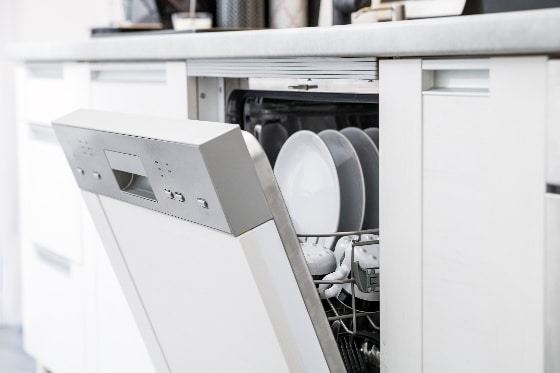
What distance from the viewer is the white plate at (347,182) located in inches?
51.2

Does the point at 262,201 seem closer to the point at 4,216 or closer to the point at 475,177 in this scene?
the point at 475,177

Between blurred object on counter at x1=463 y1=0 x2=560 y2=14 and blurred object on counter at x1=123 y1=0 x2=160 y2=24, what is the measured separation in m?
1.05

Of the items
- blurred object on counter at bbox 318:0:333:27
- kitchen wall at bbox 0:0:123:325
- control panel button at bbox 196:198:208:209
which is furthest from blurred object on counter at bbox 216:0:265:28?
control panel button at bbox 196:198:208:209

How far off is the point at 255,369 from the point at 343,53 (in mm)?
409

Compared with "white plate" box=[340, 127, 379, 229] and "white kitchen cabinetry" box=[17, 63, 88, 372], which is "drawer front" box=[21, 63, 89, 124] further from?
"white plate" box=[340, 127, 379, 229]

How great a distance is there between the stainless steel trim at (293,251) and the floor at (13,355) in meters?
1.63

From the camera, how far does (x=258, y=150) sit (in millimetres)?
876

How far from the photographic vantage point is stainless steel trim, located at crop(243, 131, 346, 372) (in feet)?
2.87

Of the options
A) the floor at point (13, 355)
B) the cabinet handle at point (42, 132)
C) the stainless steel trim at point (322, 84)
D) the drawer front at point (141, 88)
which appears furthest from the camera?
the floor at point (13, 355)

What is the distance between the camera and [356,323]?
116cm

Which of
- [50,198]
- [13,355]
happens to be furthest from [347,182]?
[13,355]

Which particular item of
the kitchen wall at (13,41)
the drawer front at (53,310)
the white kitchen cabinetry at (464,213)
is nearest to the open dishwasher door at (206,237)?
the white kitchen cabinetry at (464,213)

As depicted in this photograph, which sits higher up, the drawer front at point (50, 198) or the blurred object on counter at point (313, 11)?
the blurred object on counter at point (313, 11)

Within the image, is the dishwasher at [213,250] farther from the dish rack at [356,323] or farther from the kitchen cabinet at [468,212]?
the kitchen cabinet at [468,212]
